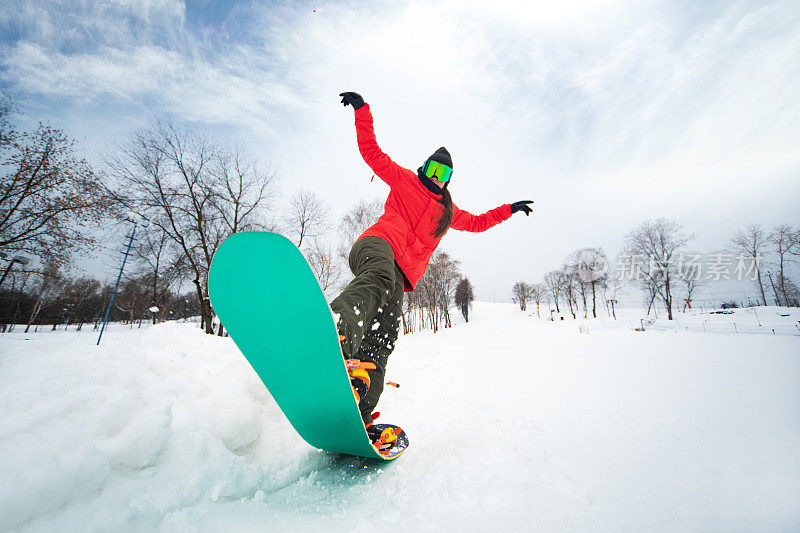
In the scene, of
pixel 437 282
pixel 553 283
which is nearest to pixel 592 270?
pixel 553 283

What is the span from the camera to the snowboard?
4.49ft

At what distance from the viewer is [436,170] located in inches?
94.0

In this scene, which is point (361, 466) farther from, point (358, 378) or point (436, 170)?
point (436, 170)

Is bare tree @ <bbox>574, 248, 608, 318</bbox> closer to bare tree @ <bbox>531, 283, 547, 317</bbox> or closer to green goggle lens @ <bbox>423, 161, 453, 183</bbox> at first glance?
bare tree @ <bbox>531, 283, 547, 317</bbox>

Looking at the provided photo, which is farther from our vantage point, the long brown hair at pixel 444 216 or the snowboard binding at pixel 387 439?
the long brown hair at pixel 444 216

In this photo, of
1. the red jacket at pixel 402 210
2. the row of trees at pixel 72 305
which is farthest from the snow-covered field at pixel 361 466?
the row of trees at pixel 72 305

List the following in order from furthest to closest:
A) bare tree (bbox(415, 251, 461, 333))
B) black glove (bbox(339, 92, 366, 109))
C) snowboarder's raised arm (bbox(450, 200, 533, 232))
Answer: bare tree (bbox(415, 251, 461, 333))
snowboarder's raised arm (bbox(450, 200, 533, 232))
black glove (bbox(339, 92, 366, 109))

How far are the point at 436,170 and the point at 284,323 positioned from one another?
1767 mm

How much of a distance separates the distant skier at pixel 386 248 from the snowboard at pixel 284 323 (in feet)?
0.66

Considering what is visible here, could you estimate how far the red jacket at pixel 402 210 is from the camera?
2096 millimetres

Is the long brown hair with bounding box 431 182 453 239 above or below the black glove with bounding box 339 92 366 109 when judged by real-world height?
below

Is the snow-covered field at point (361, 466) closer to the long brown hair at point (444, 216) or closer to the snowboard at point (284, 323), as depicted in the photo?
the snowboard at point (284, 323)

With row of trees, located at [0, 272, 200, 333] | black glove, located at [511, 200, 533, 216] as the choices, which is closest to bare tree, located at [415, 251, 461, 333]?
black glove, located at [511, 200, 533, 216]

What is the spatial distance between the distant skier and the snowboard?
20cm
